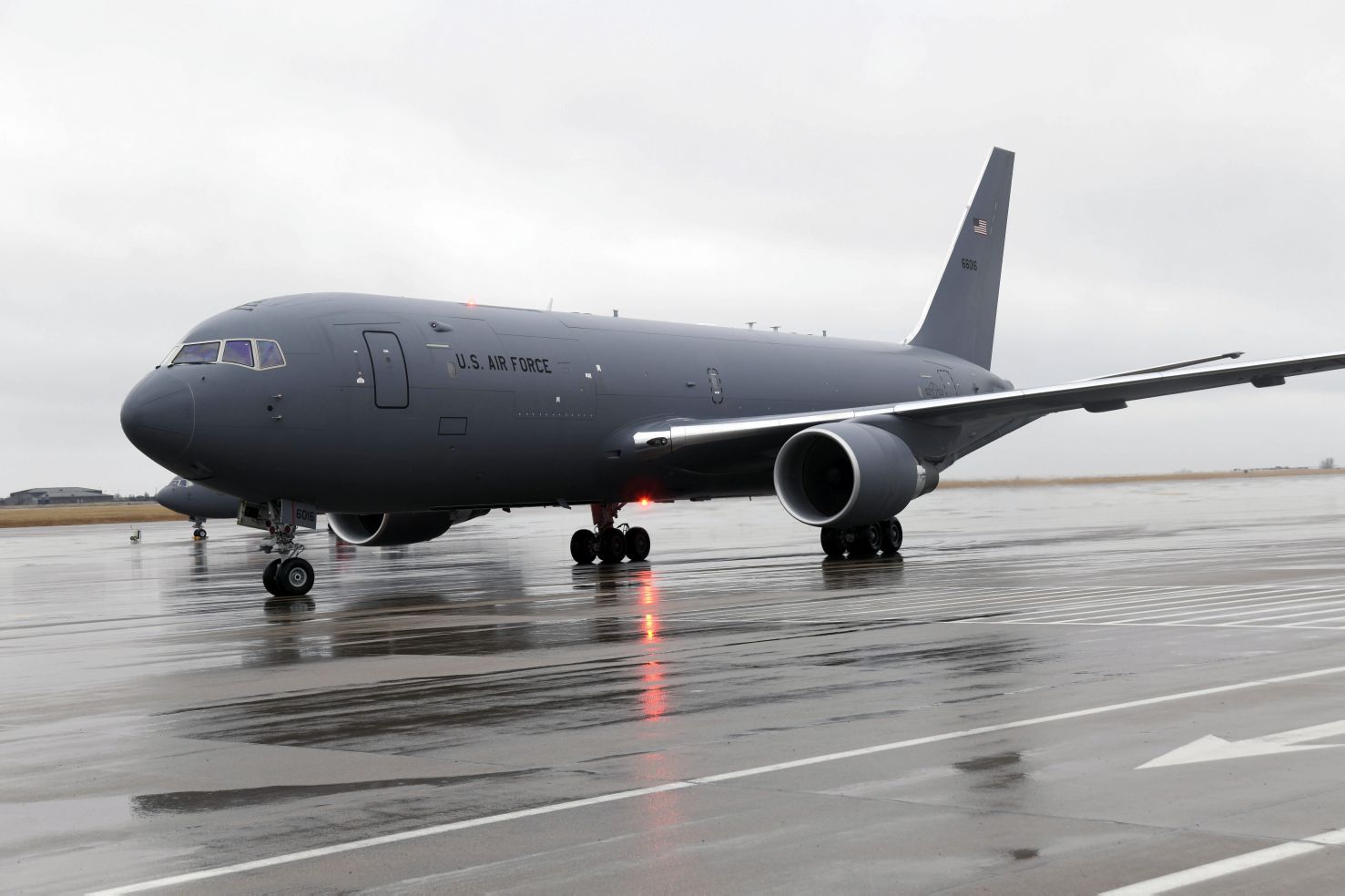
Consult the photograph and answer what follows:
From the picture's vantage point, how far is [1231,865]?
14.2 feet

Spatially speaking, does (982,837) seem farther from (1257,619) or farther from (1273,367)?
(1273,367)

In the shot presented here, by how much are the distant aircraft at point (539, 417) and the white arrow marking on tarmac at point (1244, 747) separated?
13657 millimetres

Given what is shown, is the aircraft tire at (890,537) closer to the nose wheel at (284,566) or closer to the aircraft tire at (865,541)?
the aircraft tire at (865,541)

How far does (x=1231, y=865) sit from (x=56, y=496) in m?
163

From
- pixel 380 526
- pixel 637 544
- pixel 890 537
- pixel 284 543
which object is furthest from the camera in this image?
pixel 637 544

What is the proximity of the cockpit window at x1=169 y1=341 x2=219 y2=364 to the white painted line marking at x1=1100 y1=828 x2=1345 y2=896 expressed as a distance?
15542mm

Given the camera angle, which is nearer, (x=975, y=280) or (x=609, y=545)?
(x=609, y=545)

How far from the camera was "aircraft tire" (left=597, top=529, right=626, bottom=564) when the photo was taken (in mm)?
25156

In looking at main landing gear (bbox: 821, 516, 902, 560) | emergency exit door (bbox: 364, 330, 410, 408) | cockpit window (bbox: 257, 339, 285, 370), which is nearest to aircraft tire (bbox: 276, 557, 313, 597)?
emergency exit door (bbox: 364, 330, 410, 408)

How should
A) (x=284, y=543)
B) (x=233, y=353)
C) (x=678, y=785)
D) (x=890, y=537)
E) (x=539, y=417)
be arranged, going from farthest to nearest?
(x=890, y=537) < (x=539, y=417) < (x=284, y=543) < (x=233, y=353) < (x=678, y=785)

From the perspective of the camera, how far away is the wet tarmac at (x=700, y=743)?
4.61m

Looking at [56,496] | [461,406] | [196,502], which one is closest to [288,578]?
[461,406]

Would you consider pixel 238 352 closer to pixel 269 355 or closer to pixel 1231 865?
pixel 269 355

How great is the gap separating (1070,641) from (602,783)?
17.9 ft
